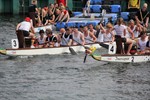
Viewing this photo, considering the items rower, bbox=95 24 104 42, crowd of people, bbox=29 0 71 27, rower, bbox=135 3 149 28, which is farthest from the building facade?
rower, bbox=95 24 104 42

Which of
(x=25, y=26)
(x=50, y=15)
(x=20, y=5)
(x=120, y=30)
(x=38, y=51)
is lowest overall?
(x=20, y=5)

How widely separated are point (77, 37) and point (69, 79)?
16.5ft

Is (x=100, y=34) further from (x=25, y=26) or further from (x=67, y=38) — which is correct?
(x=25, y=26)

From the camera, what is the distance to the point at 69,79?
20.5 meters

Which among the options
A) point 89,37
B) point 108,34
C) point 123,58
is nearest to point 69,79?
point 123,58

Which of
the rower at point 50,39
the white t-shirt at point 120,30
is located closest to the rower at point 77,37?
the rower at point 50,39

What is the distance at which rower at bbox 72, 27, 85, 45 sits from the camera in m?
25.1

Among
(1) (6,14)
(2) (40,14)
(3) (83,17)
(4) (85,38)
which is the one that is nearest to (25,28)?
(4) (85,38)

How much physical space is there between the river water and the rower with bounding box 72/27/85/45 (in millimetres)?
601

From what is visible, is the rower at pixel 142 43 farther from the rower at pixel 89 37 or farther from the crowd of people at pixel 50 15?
the crowd of people at pixel 50 15

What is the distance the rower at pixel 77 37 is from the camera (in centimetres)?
2506

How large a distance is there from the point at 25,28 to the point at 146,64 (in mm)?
5850

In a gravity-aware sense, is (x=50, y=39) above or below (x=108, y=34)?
below

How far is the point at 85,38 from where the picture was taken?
85.1 feet
